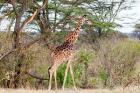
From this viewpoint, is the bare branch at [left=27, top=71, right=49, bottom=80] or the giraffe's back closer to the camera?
the giraffe's back

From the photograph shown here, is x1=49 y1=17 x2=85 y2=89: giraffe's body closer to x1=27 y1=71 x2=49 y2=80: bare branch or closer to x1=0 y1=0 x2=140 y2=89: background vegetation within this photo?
x1=0 y1=0 x2=140 y2=89: background vegetation

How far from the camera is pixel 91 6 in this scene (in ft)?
81.4

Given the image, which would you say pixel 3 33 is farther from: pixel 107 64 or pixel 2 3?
pixel 107 64

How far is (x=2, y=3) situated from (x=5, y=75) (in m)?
2.92

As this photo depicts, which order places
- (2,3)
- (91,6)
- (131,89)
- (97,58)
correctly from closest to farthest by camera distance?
(131,89)
(2,3)
(97,58)
(91,6)

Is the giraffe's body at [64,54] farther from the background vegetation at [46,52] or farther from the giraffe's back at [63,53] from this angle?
the background vegetation at [46,52]

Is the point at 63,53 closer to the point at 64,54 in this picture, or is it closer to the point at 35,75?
the point at 64,54

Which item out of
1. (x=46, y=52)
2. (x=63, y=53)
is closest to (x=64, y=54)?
(x=63, y=53)

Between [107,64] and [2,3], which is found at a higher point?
[2,3]

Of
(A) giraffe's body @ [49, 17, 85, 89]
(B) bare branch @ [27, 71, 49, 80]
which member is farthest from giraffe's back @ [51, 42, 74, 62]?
(B) bare branch @ [27, 71, 49, 80]

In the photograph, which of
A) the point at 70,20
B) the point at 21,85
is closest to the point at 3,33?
the point at 21,85

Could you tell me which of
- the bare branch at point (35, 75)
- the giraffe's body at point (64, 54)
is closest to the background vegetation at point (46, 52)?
the bare branch at point (35, 75)

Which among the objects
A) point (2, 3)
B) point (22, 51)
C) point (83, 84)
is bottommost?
point (83, 84)

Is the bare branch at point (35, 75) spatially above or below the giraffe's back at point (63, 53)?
below
